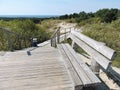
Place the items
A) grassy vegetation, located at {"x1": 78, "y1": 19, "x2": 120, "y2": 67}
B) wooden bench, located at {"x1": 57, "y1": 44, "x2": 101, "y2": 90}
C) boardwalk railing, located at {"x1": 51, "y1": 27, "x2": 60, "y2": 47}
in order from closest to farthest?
1. wooden bench, located at {"x1": 57, "y1": 44, "x2": 101, "y2": 90}
2. boardwalk railing, located at {"x1": 51, "y1": 27, "x2": 60, "y2": 47}
3. grassy vegetation, located at {"x1": 78, "y1": 19, "x2": 120, "y2": 67}

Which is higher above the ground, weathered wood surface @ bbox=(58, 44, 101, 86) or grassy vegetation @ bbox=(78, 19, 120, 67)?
weathered wood surface @ bbox=(58, 44, 101, 86)

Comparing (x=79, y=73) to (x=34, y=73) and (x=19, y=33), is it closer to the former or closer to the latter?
(x=34, y=73)

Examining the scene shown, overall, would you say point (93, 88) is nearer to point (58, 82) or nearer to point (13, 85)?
point (58, 82)

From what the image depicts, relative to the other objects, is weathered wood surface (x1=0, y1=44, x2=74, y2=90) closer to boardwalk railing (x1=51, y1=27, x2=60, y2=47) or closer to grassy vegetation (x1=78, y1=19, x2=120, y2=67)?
boardwalk railing (x1=51, y1=27, x2=60, y2=47)

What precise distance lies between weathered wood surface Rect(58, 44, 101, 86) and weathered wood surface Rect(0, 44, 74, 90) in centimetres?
29

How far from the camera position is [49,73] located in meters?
4.57

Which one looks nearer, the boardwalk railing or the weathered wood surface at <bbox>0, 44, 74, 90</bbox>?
the weathered wood surface at <bbox>0, 44, 74, 90</bbox>

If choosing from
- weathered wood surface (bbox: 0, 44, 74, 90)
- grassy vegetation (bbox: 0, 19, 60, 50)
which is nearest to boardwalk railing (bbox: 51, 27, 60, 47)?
grassy vegetation (bbox: 0, 19, 60, 50)

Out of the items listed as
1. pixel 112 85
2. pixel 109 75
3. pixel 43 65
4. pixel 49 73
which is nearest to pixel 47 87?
pixel 49 73

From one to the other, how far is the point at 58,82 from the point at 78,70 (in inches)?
21.2

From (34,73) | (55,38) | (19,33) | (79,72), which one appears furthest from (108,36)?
(79,72)

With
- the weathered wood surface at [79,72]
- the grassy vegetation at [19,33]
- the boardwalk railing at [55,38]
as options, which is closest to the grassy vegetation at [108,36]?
the boardwalk railing at [55,38]

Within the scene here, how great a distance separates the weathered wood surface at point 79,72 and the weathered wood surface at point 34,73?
0.94 ft

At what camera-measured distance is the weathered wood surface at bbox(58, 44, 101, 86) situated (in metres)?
3.38
